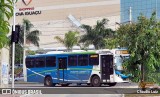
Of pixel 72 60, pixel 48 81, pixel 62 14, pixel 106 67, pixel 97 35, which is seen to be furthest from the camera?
pixel 62 14

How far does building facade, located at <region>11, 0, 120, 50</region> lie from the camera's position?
97125mm

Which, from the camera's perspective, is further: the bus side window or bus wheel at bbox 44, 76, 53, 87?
the bus side window

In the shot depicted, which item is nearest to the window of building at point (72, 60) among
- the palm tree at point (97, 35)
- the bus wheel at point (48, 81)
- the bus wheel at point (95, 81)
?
the bus wheel at point (95, 81)

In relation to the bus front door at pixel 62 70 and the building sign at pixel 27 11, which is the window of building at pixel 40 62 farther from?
the building sign at pixel 27 11

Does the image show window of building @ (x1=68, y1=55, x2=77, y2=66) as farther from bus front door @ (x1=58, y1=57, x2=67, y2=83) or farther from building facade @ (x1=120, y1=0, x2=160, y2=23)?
building facade @ (x1=120, y1=0, x2=160, y2=23)

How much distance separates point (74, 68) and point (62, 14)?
68.0 metres

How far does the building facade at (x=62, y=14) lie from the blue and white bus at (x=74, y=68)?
5973 cm

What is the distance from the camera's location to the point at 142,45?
69.6ft

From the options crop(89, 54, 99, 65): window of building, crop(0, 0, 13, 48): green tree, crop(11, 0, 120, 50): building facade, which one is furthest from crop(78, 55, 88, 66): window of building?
crop(11, 0, 120, 50): building facade

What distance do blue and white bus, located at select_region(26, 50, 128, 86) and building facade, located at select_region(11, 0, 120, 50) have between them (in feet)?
196

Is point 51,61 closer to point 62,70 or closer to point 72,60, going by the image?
point 62,70

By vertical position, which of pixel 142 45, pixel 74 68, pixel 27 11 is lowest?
pixel 74 68

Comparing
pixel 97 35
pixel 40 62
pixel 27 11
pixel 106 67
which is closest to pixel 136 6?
pixel 97 35

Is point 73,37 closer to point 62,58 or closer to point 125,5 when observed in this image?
point 125,5
